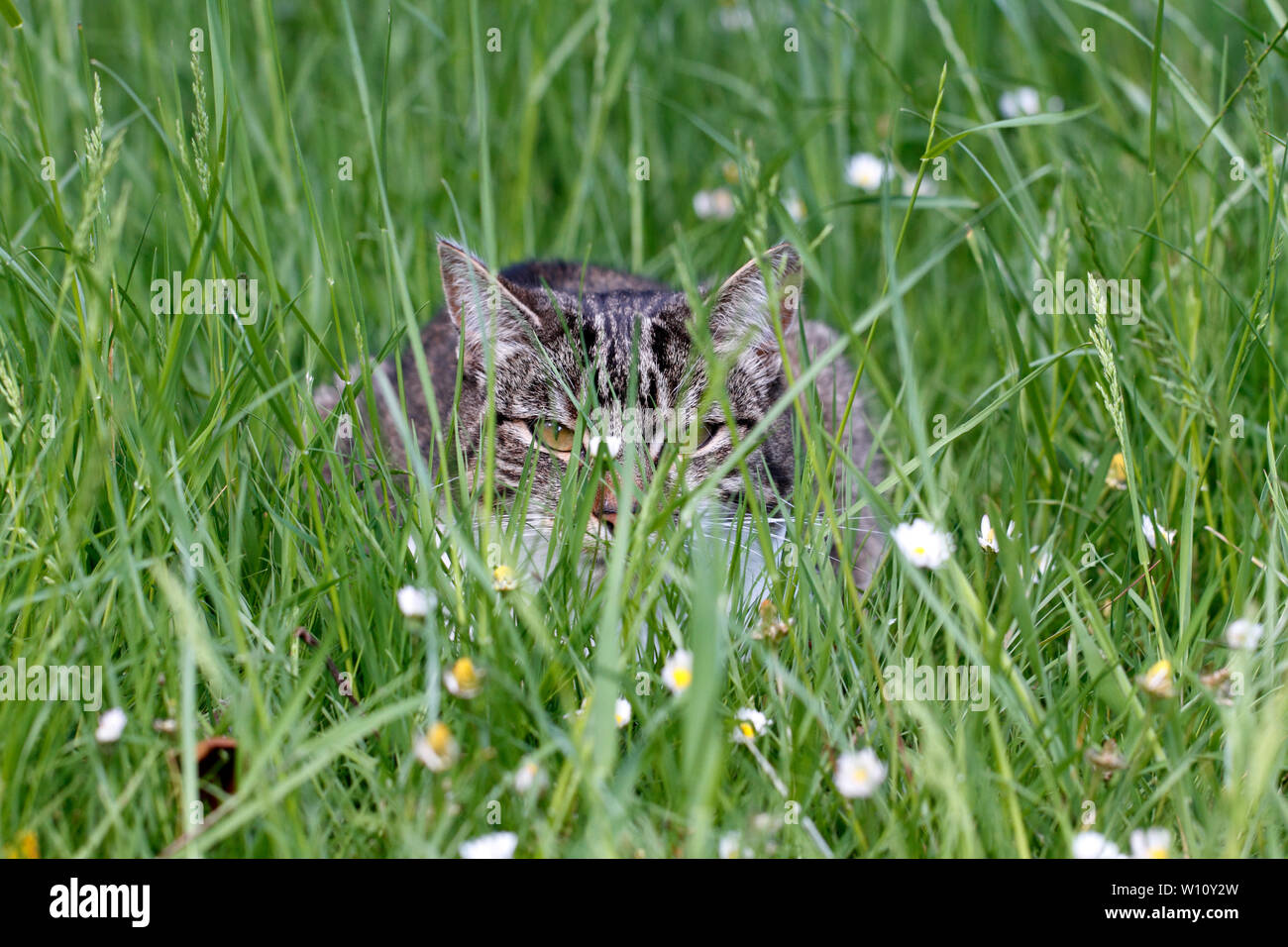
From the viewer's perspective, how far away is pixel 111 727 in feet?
6.02

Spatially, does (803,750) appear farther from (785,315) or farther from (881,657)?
(785,315)

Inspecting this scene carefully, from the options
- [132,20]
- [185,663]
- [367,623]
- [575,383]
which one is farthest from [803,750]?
[132,20]

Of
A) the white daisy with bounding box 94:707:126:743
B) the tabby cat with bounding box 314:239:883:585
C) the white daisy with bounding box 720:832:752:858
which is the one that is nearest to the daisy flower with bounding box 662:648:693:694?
the white daisy with bounding box 720:832:752:858

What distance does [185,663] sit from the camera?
168 cm

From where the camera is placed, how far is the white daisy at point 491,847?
5.57 ft

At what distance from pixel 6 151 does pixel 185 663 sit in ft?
7.36

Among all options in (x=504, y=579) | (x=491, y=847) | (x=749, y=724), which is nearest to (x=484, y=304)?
(x=504, y=579)

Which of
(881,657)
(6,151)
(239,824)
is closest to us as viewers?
(239,824)

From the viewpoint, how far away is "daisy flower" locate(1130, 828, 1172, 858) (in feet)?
5.74

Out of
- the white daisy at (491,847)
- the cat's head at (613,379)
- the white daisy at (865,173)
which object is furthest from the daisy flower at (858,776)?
the white daisy at (865,173)

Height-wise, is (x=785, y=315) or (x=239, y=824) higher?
(x=785, y=315)

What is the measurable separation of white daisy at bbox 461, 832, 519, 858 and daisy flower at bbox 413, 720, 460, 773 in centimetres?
13

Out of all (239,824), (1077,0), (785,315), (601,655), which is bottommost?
(239,824)
